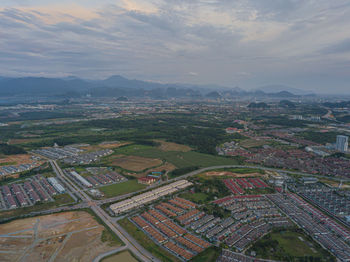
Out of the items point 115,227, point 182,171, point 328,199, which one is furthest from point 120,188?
point 328,199

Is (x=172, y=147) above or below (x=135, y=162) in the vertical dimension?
above

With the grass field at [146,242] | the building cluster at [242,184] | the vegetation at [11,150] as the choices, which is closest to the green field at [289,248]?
the grass field at [146,242]

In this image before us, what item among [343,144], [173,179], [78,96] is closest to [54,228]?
[173,179]

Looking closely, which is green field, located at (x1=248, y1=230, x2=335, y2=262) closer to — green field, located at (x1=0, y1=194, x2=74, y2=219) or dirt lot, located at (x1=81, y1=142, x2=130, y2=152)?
green field, located at (x1=0, y1=194, x2=74, y2=219)

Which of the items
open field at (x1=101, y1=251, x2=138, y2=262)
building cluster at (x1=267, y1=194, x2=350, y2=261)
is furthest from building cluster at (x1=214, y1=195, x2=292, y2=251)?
open field at (x1=101, y1=251, x2=138, y2=262)

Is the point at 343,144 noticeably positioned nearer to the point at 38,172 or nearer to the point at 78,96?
the point at 38,172

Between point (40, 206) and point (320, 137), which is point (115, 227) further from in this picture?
point (320, 137)
